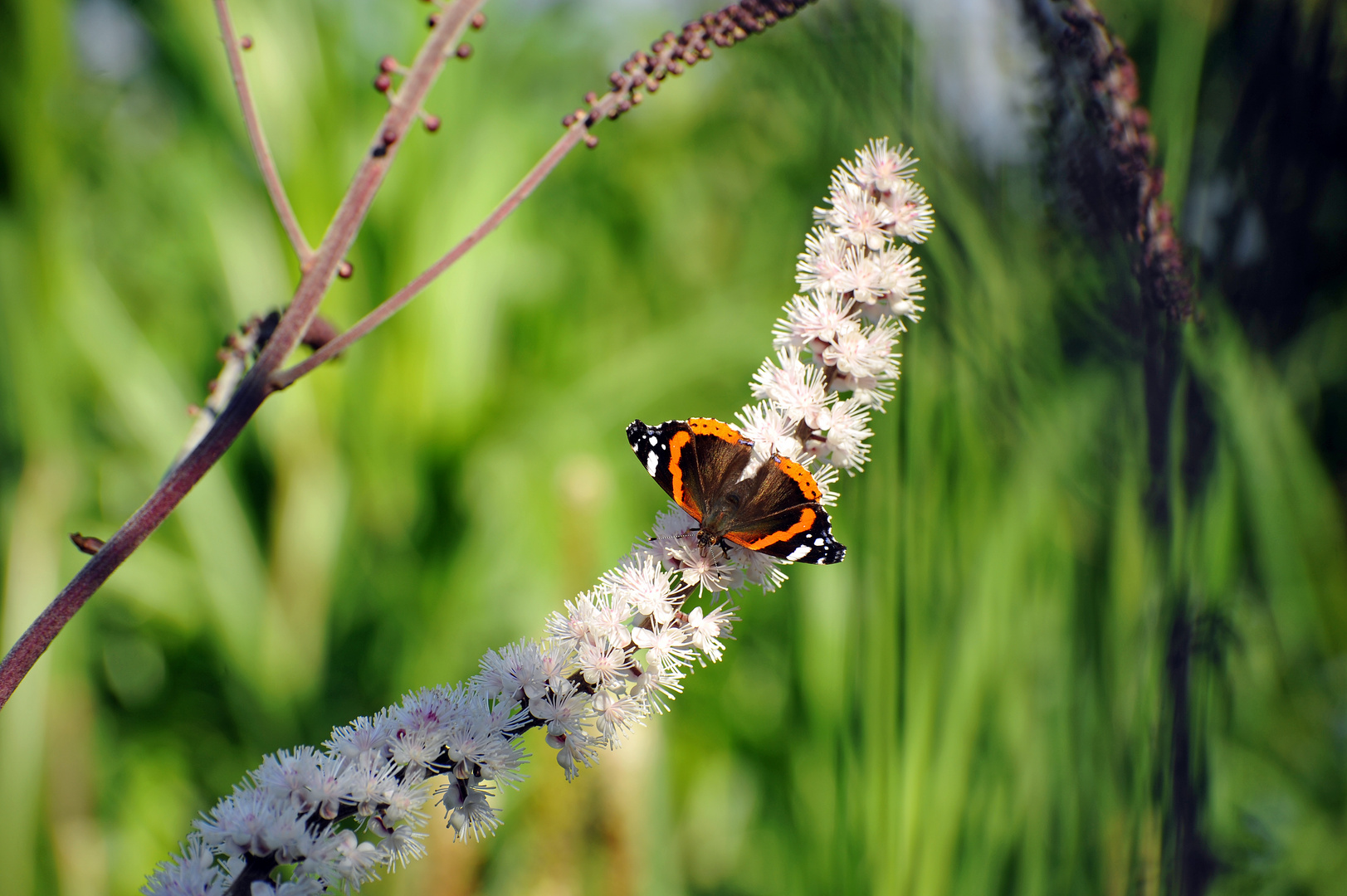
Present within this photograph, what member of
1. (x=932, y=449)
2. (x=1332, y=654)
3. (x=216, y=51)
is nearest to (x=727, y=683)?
(x=1332, y=654)

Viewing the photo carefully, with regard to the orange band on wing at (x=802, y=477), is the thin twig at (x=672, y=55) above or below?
above

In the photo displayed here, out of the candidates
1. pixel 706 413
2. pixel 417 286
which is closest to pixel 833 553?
pixel 417 286

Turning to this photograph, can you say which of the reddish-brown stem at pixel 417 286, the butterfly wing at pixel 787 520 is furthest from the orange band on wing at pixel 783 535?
the reddish-brown stem at pixel 417 286

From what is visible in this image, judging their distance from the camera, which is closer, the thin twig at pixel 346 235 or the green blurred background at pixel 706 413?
the thin twig at pixel 346 235

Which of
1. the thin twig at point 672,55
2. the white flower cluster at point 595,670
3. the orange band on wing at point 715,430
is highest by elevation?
the thin twig at point 672,55

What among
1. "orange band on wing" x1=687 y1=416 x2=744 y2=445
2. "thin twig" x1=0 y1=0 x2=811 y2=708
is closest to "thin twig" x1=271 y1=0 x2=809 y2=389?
"thin twig" x1=0 y1=0 x2=811 y2=708

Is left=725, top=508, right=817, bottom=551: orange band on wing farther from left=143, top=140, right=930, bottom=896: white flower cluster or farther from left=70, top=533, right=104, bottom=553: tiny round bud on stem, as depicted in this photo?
left=70, top=533, right=104, bottom=553: tiny round bud on stem

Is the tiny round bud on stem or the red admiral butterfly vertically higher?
the red admiral butterfly

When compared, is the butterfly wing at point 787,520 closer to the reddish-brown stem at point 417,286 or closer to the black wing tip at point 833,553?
the black wing tip at point 833,553
